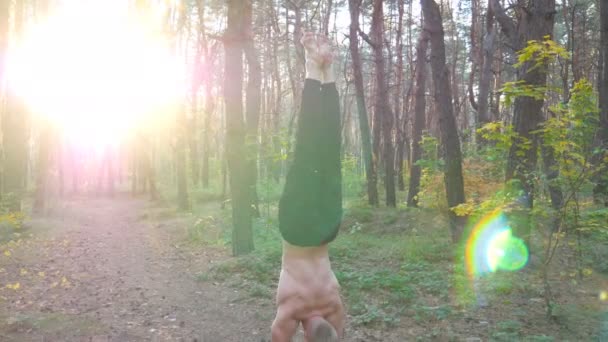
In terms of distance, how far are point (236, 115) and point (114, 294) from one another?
14.3ft

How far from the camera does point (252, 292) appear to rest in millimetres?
7867

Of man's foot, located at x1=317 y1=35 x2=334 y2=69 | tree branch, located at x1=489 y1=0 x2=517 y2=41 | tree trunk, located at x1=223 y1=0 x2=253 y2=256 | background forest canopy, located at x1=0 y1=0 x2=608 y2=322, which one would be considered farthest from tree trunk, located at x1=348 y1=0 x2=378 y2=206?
man's foot, located at x1=317 y1=35 x2=334 y2=69

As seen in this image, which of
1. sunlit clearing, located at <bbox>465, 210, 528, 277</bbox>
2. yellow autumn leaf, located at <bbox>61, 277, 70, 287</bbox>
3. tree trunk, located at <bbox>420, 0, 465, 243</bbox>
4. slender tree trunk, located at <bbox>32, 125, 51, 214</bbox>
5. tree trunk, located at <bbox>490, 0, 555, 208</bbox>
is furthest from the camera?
slender tree trunk, located at <bbox>32, 125, 51, 214</bbox>

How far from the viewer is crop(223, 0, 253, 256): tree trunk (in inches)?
398

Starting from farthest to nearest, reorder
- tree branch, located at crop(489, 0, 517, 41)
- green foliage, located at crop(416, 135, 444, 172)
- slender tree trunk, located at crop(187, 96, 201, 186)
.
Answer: slender tree trunk, located at crop(187, 96, 201, 186) < green foliage, located at crop(416, 135, 444, 172) < tree branch, located at crop(489, 0, 517, 41)

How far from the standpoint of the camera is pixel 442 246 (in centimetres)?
964

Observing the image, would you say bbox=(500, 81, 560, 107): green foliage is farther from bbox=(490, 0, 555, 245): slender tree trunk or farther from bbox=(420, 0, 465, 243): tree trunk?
bbox=(420, 0, 465, 243): tree trunk

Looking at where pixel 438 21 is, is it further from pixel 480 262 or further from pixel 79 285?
pixel 79 285

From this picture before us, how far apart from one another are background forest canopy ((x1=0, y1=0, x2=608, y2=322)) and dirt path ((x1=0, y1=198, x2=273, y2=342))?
1.47 m

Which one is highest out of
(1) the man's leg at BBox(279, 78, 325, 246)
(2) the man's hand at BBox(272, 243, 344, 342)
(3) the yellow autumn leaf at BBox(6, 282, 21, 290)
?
Answer: (1) the man's leg at BBox(279, 78, 325, 246)

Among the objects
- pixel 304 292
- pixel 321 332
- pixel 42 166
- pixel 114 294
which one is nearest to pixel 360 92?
pixel 114 294

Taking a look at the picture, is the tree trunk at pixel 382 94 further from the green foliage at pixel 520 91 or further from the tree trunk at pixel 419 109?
the green foliage at pixel 520 91

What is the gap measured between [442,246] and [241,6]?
22.0ft

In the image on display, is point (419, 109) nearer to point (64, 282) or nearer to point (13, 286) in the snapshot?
point (64, 282)
